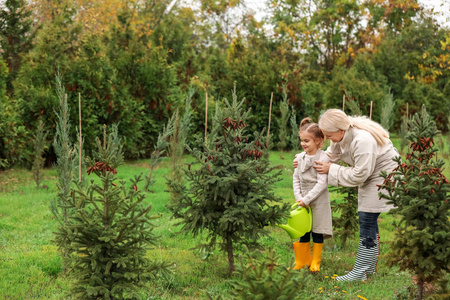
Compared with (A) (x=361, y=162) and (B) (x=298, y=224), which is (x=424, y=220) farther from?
(B) (x=298, y=224)

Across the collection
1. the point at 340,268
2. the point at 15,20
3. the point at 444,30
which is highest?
the point at 444,30

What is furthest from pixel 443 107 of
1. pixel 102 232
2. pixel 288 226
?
pixel 102 232

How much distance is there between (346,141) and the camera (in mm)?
4449

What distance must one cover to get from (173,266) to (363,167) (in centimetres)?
217

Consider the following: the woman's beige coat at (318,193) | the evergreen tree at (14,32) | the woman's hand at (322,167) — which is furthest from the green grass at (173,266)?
the evergreen tree at (14,32)

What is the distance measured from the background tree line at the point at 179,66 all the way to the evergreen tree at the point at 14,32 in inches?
1.4

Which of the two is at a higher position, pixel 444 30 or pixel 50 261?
pixel 444 30

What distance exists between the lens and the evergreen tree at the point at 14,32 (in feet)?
45.4

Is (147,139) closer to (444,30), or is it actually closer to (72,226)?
(72,226)

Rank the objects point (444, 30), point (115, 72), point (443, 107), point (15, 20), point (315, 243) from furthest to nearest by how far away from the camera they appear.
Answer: point (444, 30) → point (443, 107) → point (15, 20) → point (115, 72) → point (315, 243)

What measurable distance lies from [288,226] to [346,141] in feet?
3.36

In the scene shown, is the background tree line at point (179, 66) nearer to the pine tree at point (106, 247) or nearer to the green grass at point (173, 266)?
the green grass at point (173, 266)

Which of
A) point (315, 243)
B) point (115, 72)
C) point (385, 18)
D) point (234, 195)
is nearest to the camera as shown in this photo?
point (234, 195)

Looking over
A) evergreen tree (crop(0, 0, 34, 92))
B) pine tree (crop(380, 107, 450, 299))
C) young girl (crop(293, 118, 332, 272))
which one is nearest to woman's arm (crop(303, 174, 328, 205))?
young girl (crop(293, 118, 332, 272))
